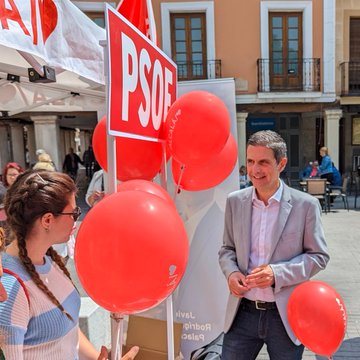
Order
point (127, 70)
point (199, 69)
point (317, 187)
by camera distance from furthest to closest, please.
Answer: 1. point (199, 69)
2. point (317, 187)
3. point (127, 70)

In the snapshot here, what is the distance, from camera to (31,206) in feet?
4.21

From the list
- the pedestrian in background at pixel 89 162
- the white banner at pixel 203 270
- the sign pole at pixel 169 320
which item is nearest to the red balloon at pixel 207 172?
the sign pole at pixel 169 320

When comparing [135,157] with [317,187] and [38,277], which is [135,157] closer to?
[38,277]

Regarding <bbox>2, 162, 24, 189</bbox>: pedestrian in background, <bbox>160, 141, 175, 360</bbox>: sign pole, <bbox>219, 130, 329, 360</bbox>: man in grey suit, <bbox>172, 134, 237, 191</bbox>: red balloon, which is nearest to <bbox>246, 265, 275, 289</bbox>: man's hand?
<bbox>219, 130, 329, 360</bbox>: man in grey suit

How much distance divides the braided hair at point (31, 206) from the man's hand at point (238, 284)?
855mm

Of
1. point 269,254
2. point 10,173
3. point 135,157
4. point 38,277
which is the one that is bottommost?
point 269,254

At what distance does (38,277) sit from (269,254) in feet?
3.70

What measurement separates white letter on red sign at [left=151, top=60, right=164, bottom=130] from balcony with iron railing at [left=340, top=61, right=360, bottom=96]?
41.8ft

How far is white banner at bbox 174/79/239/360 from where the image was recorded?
2.82 meters

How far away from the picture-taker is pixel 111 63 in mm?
1391

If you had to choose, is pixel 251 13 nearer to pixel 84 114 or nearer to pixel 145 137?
pixel 84 114

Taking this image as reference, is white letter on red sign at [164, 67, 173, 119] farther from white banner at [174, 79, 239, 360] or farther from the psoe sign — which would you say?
white banner at [174, 79, 239, 360]

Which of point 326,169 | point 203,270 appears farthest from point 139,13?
point 326,169

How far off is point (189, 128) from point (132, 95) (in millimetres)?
512
